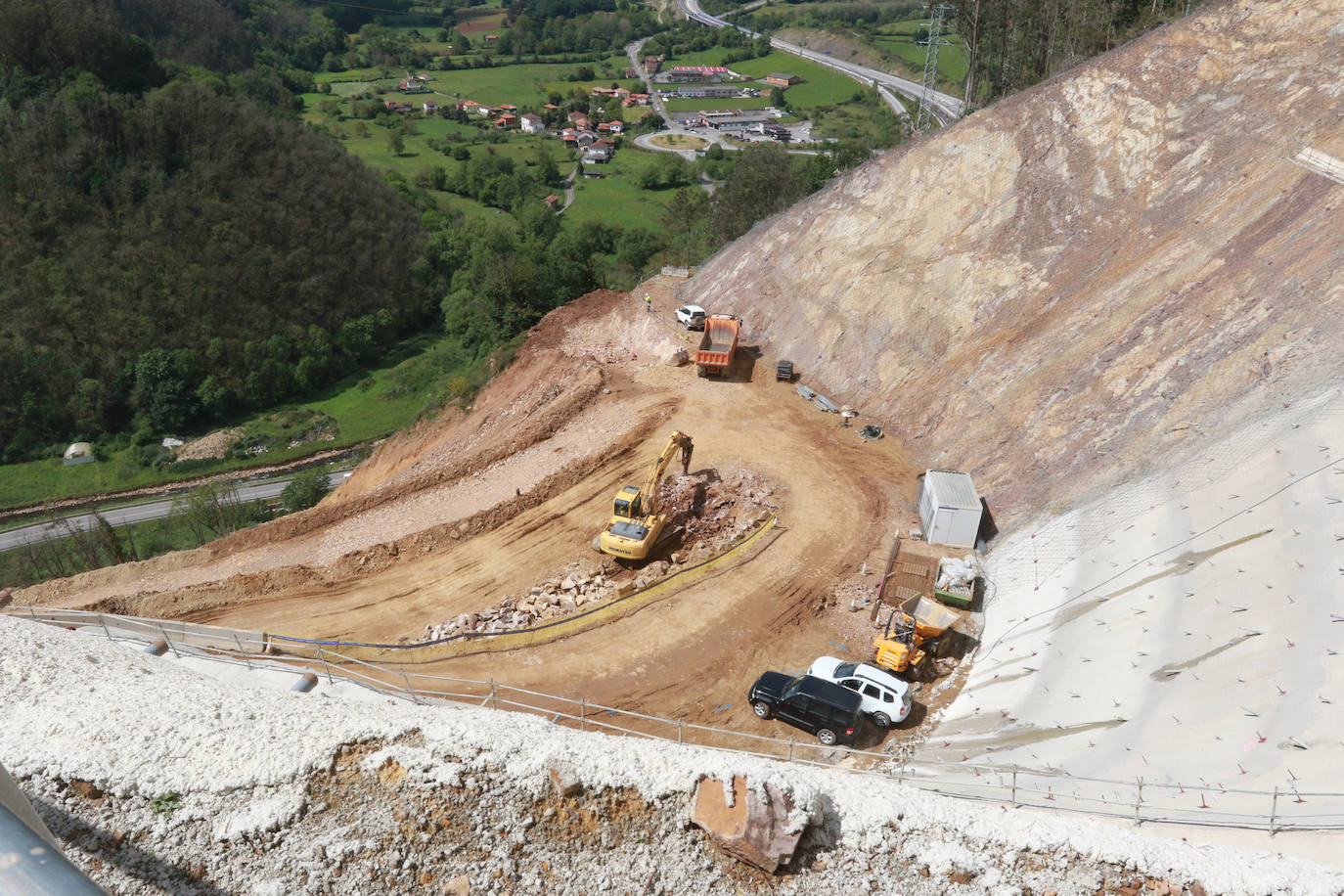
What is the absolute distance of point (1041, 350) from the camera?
1102 inches

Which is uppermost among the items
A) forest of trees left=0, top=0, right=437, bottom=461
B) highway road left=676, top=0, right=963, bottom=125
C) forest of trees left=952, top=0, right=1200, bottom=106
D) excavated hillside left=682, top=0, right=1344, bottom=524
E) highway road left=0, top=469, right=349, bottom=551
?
highway road left=676, top=0, right=963, bottom=125

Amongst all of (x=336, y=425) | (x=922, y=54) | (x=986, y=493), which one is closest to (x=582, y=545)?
(x=986, y=493)

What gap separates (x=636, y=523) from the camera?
24.2 m

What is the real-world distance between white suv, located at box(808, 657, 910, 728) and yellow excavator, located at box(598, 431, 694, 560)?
752 cm

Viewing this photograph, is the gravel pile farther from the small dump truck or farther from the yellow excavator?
the yellow excavator

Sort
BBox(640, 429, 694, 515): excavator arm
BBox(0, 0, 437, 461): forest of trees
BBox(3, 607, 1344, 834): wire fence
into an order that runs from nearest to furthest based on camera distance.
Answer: BBox(3, 607, 1344, 834): wire fence
BBox(640, 429, 694, 515): excavator arm
BBox(0, 0, 437, 461): forest of trees

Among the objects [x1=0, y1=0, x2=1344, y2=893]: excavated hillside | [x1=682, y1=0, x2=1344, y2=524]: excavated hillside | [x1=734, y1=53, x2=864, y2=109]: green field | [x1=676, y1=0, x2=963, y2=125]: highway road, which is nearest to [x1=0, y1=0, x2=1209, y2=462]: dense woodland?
[x1=682, y1=0, x2=1344, y2=524]: excavated hillside

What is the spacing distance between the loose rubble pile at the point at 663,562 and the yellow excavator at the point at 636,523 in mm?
670

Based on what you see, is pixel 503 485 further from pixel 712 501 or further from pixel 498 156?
pixel 498 156

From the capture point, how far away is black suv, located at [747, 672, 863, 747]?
16953 millimetres

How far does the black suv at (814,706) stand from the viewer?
1695 cm

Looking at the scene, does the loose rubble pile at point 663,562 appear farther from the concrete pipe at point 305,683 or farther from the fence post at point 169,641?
the fence post at point 169,641

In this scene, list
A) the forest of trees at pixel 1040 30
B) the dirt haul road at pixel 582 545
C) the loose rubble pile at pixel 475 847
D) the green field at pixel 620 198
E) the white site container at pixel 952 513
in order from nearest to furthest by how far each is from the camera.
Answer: the loose rubble pile at pixel 475 847
the dirt haul road at pixel 582 545
the white site container at pixel 952 513
the forest of trees at pixel 1040 30
the green field at pixel 620 198

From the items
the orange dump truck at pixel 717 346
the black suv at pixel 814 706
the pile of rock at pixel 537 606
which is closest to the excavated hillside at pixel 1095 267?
the orange dump truck at pixel 717 346
